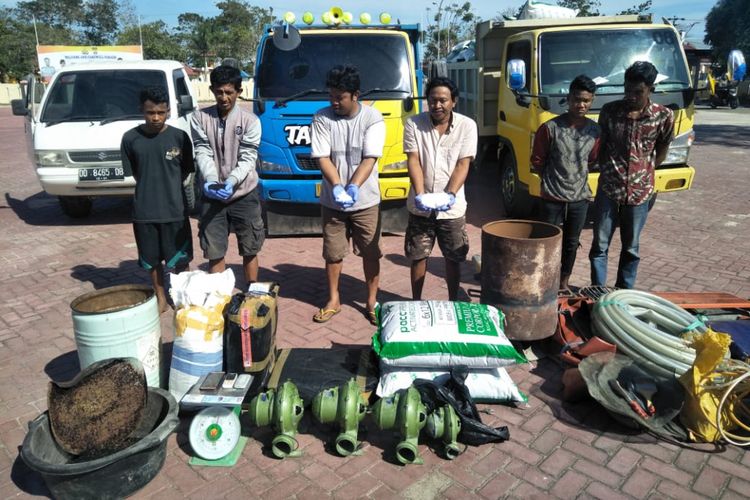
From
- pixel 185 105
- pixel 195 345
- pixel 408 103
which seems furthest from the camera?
pixel 185 105

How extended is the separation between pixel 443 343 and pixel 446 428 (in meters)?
0.56

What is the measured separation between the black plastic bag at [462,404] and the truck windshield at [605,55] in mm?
4609

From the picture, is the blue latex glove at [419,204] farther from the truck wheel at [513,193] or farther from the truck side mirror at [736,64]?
the truck side mirror at [736,64]

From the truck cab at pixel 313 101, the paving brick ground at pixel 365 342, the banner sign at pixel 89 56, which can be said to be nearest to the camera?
the paving brick ground at pixel 365 342

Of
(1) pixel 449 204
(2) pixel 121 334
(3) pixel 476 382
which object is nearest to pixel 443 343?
(3) pixel 476 382

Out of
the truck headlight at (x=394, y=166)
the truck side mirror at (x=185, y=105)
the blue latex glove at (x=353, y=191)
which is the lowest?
the blue latex glove at (x=353, y=191)

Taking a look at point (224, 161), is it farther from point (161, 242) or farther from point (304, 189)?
point (304, 189)

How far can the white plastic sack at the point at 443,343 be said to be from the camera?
11.2 feet

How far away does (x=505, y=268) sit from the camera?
3982 mm

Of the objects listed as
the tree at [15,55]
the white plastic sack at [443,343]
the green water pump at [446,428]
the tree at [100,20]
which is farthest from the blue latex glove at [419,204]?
the tree at [100,20]

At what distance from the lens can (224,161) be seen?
436 centimetres

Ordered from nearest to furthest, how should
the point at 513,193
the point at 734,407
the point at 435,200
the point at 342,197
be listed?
the point at 734,407 < the point at 435,200 < the point at 342,197 < the point at 513,193

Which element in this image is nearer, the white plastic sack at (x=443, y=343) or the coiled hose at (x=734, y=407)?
the coiled hose at (x=734, y=407)

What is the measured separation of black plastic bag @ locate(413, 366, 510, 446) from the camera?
313 cm
